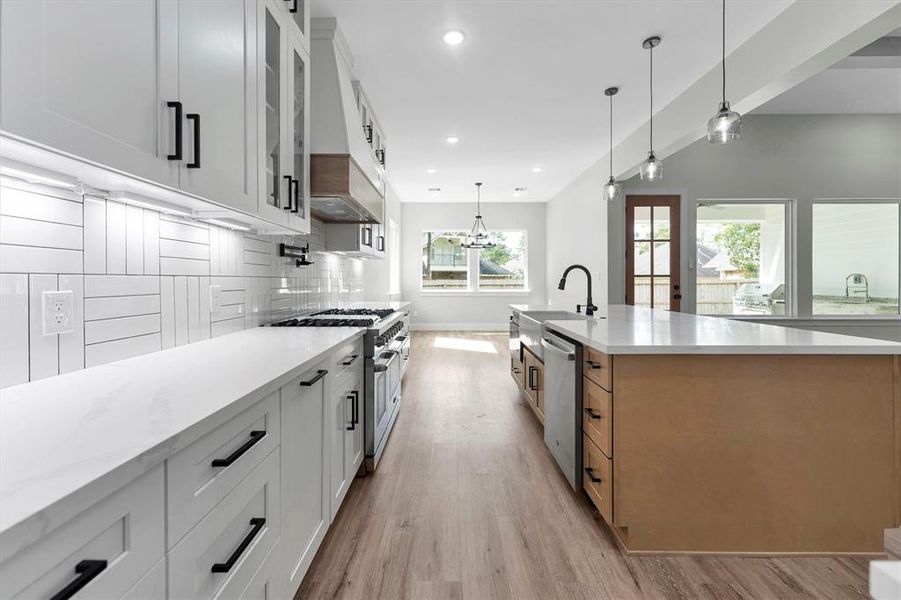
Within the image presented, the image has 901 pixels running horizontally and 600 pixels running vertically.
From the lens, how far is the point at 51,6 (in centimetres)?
79

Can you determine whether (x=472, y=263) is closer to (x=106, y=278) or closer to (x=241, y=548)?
(x=106, y=278)

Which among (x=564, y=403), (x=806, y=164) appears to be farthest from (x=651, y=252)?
(x=564, y=403)

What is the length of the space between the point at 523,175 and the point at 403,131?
2702 millimetres

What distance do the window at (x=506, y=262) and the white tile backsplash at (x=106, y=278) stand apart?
24.4ft

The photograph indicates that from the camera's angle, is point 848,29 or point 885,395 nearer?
point 885,395

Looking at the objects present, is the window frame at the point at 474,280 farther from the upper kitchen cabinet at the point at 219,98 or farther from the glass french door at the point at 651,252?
the upper kitchen cabinet at the point at 219,98

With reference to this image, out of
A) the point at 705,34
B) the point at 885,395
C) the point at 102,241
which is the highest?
the point at 705,34

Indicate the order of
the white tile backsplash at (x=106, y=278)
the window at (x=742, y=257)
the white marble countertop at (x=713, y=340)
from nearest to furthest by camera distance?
the white tile backsplash at (x=106, y=278) < the white marble countertop at (x=713, y=340) < the window at (x=742, y=257)

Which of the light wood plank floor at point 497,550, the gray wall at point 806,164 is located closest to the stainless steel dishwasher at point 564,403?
the light wood plank floor at point 497,550

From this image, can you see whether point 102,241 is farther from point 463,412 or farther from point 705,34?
point 705,34

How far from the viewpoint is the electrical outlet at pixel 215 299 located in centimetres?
189

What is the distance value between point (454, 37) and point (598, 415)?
2573mm

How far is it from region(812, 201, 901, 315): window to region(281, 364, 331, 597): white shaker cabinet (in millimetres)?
6453

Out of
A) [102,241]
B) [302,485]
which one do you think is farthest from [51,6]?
[302,485]
